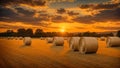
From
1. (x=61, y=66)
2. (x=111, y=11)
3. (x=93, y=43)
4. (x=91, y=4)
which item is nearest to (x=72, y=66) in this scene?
(x=61, y=66)

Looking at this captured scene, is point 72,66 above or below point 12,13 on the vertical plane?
below

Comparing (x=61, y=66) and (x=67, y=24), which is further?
(x=67, y=24)

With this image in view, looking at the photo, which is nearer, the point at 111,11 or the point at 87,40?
the point at 87,40

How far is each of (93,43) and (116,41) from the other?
13.7 ft

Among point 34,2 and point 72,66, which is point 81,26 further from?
point 72,66

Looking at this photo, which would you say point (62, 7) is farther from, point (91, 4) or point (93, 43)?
point (93, 43)

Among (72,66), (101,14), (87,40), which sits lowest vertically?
(72,66)

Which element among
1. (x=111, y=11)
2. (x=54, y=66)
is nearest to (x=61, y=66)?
(x=54, y=66)

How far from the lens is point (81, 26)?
13.3 meters

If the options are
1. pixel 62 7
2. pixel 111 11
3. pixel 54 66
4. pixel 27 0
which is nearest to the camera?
pixel 54 66

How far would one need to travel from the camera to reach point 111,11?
11.9 metres

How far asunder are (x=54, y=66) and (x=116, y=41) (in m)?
6.85

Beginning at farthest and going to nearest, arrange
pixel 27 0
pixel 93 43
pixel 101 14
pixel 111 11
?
pixel 101 14 → pixel 111 11 → pixel 27 0 → pixel 93 43

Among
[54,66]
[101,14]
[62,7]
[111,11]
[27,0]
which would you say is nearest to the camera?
[54,66]
